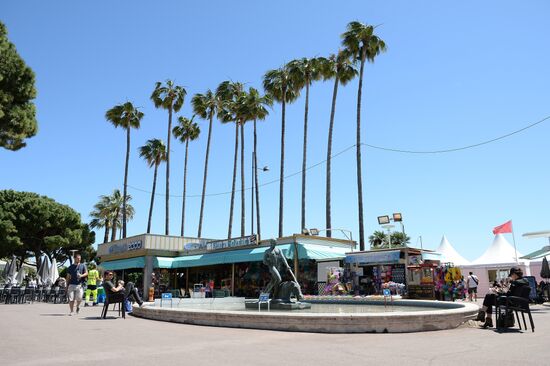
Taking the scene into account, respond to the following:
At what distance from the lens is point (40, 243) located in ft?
152

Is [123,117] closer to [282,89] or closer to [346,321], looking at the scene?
[282,89]

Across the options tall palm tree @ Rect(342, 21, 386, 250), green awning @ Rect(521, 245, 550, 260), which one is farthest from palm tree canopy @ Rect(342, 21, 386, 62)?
green awning @ Rect(521, 245, 550, 260)

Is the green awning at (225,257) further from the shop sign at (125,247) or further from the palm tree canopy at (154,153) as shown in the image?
the palm tree canopy at (154,153)

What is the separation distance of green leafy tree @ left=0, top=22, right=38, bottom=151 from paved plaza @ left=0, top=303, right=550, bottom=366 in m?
10.2

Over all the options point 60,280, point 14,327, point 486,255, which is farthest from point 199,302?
point 486,255

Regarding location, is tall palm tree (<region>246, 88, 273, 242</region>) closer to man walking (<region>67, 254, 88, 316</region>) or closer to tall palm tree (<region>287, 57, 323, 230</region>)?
tall palm tree (<region>287, 57, 323, 230</region>)

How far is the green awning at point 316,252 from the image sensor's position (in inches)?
895

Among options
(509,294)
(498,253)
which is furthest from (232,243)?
(509,294)

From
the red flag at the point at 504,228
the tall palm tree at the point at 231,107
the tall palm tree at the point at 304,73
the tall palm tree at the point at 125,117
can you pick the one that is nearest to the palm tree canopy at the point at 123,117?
the tall palm tree at the point at 125,117

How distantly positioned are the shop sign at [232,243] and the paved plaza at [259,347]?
16.1 meters

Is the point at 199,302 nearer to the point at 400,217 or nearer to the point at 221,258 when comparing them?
the point at 221,258

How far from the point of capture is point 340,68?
109ft

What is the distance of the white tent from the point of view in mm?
31606

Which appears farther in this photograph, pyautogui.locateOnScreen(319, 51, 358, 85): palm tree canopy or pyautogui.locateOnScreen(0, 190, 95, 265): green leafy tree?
pyautogui.locateOnScreen(0, 190, 95, 265): green leafy tree
